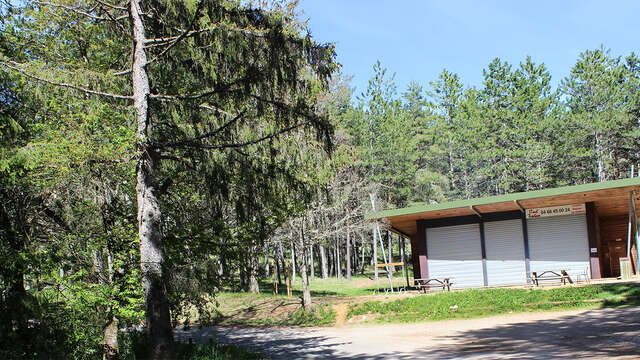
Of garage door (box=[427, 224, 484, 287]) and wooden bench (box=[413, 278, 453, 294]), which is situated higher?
garage door (box=[427, 224, 484, 287])

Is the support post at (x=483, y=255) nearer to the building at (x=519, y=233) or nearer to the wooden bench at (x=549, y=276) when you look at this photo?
the building at (x=519, y=233)

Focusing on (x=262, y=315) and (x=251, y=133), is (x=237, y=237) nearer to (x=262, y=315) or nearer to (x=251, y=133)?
(x=251, y=133)

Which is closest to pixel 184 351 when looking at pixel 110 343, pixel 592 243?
pixel 110 343

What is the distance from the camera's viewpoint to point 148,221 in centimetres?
802

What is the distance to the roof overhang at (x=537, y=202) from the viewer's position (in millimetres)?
17828

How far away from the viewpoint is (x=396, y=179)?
131 feet

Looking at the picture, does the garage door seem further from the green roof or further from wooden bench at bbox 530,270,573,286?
wooden bench at bbox 530,270,573,286

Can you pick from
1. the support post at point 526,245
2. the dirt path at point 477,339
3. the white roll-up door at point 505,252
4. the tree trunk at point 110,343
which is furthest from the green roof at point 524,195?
the tree trunk at point 110,343

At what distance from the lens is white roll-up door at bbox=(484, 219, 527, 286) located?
21.3 m

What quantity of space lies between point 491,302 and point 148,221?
13219 mm

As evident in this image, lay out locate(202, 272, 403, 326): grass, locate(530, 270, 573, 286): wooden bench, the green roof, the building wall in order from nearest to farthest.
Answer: the green roof < locate(530, 270, 573, 286): wooden bench < locate(202, 272, 403, 326): grass < the building wall

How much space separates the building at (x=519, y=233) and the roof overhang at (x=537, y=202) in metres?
0.03

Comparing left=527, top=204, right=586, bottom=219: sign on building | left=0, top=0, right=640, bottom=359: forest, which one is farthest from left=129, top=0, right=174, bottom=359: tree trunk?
left=527, top=204, right=586, bottom=219: sign on building

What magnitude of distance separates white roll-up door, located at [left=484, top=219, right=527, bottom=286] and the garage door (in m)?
0.48
